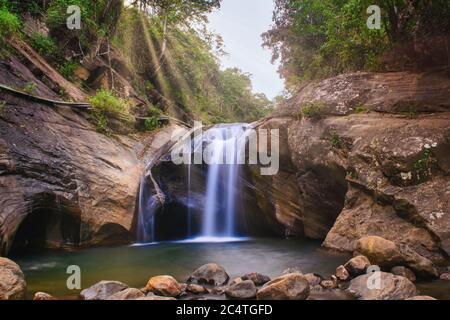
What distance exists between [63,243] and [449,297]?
8899 millimetres

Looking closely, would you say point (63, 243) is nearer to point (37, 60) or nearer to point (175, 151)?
point (175, 151)

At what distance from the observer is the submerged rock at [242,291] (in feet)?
16.5

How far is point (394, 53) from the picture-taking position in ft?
34.8

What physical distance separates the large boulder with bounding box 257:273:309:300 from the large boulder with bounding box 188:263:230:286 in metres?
1.21

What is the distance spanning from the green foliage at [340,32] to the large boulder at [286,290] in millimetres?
8041

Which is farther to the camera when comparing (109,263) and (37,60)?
(37,60)

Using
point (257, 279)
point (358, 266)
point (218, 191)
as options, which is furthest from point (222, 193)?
point (358, 266)

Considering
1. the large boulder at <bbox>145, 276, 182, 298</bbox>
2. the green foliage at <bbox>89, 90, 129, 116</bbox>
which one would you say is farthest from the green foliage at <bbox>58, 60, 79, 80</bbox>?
the large boulder at <bbox>145, 276, 182, 298</bbox>

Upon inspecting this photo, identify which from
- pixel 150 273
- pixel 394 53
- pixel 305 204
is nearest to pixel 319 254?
pixel 305 204

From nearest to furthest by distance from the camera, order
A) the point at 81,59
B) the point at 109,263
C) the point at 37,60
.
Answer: the point at 109,263 < the point at 37,60 < the point at 81,59

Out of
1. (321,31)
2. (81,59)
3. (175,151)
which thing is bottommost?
(175,151)

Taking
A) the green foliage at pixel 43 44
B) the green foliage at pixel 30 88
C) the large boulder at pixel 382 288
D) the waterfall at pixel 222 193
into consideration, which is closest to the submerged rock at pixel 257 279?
the large boulder at pixel 382 288

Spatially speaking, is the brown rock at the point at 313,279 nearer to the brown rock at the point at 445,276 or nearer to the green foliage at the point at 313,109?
the brown rock at the point at 445,276

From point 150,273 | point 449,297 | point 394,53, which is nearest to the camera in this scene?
point 449,297
